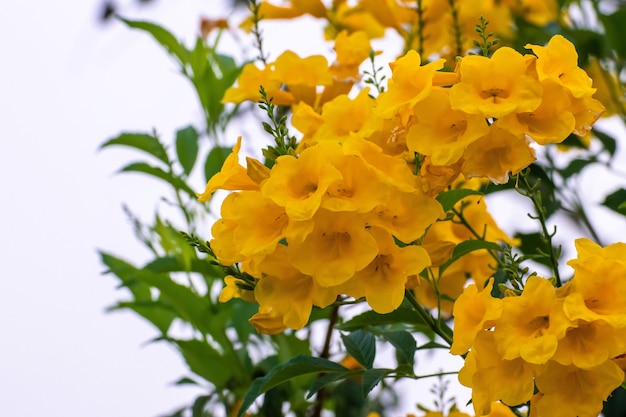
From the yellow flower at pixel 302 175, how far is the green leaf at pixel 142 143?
45 centimetres

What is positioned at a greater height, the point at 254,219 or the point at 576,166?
the point at 254,219

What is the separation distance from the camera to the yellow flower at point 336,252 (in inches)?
21.0

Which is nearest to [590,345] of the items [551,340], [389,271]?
[551,340]

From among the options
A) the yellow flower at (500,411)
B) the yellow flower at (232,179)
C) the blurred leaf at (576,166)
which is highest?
the yellow flower at (232,179)

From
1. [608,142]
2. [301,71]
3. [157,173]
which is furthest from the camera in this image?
[608,142]

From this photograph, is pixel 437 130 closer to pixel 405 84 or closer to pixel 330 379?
pixel 405 84

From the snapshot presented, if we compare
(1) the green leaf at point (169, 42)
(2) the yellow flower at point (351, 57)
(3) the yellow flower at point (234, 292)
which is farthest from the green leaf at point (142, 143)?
(3) the yellow flower at point (234, 292)

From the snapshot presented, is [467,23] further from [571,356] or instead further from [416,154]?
[571,356]

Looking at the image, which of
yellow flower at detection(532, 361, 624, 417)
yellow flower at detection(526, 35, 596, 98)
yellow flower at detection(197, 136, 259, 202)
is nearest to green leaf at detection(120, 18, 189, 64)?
yellow flower at detection(197, 136, 259, 202)

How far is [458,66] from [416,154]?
0.07 metres

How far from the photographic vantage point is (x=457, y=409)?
76cm

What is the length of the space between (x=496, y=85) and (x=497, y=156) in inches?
1.9

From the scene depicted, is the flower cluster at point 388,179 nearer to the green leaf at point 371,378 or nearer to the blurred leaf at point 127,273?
the green leaf at point 371,378

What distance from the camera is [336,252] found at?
0.54 meters
